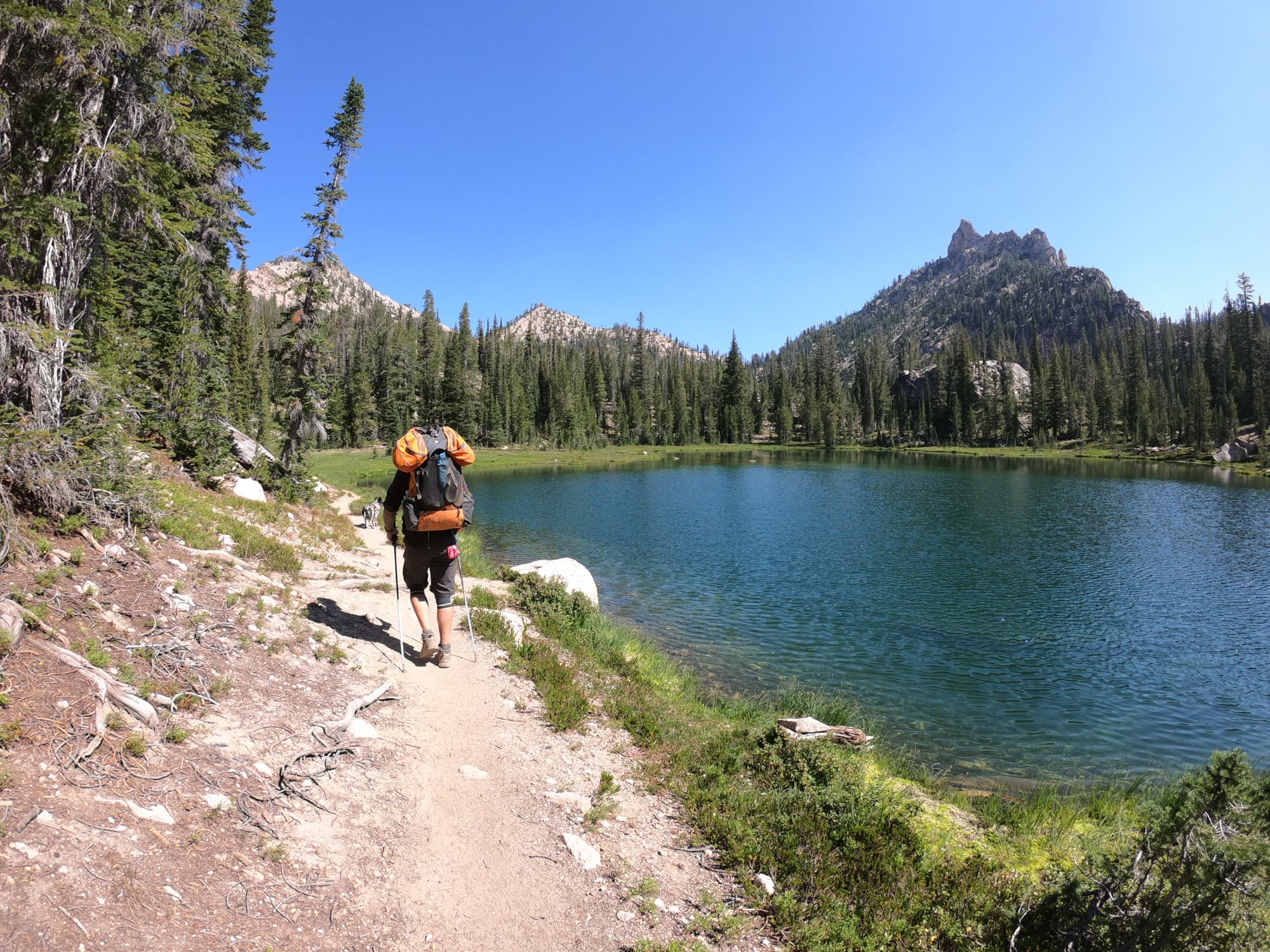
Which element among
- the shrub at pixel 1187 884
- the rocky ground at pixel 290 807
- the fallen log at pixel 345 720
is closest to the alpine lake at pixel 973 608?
the shrub at pixel 1187 884

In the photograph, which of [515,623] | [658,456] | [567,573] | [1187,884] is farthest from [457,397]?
[1187,884]

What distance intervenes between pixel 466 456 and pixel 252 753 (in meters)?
4.58

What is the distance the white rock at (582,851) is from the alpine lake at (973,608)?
8.36 meters

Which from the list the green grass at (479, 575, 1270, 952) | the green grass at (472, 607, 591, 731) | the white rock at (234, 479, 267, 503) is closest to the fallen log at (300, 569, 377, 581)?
the green grass at (472, 607, 591, 731)

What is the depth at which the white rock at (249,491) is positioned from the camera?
20.0 m

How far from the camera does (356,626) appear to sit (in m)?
10.1

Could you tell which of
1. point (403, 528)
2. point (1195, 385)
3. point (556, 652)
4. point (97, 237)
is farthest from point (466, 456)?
point (1195, 385)

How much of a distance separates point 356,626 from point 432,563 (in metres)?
2.28

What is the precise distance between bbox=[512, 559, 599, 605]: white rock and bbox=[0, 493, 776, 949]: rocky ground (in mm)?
8184

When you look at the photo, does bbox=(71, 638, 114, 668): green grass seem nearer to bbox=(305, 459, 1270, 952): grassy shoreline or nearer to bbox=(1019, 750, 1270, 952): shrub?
bbox=(305, 459, 1270, 952): grassy shoreline

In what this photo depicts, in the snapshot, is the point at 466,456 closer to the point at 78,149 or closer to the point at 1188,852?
the point at 78,149

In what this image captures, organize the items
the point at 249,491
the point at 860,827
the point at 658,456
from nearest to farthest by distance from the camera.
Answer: the point at 860,827 < the point at 249,491 < the point at 658,456

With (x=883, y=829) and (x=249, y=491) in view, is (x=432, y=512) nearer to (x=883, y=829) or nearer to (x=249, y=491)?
(x=883, y=829)

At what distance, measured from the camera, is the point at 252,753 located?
577 centimetres
